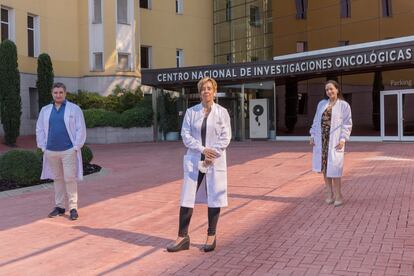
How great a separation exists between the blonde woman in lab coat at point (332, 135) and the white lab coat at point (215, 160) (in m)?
2.83

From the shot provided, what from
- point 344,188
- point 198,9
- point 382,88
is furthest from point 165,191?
point 198,9

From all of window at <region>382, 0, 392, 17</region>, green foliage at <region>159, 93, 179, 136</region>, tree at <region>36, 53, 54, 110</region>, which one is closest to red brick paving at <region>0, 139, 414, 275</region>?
tree at <region>36, 53, 54, 110</region>

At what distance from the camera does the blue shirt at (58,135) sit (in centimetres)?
804

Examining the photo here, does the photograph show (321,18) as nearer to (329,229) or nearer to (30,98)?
(30,98)

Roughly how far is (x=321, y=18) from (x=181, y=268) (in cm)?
2887

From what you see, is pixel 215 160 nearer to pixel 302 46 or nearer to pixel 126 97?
pixel 126 97

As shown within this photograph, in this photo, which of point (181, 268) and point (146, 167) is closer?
point (181, 268)

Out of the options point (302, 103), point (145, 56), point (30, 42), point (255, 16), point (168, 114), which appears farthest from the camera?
point (255, 16)

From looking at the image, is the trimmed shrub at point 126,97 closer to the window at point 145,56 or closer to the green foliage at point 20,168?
the window at point 145,56

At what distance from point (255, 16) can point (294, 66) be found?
Result: 14026 mm

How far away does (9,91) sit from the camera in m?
24.6

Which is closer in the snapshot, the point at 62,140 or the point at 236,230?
the point at 236,230

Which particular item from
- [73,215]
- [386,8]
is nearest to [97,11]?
[386,8]

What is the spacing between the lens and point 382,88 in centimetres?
2433
